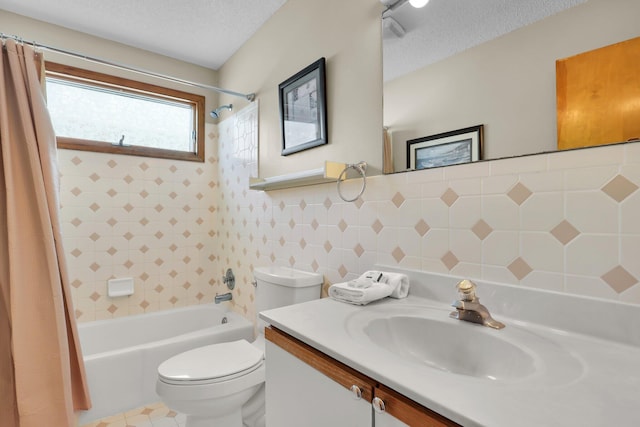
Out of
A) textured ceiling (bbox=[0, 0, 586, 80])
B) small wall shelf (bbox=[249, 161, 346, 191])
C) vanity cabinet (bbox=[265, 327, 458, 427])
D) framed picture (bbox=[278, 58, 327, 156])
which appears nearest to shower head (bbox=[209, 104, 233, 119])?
textured ceiling (bbox=[0, 0, 586, 80])

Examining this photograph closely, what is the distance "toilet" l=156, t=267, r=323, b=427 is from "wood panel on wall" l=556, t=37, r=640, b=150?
1095 millimetres

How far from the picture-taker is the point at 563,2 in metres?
0.79

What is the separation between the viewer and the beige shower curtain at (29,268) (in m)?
1.31

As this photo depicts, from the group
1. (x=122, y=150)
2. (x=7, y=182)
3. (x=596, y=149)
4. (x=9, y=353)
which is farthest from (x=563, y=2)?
(x=122, y=150)

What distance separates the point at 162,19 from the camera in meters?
1.98

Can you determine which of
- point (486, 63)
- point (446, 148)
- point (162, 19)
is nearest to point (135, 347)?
point (446, 148)

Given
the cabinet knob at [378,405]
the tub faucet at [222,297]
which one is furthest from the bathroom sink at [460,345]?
the tub faucet at [222,297]

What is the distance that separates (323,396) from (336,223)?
0.81 metres

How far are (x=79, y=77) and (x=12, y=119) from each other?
0.92 meters

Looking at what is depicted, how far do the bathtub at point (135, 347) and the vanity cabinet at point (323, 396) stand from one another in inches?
46.1

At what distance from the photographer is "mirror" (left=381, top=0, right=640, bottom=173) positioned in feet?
2.55

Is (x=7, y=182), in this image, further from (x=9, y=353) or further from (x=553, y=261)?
(x=553, y=261)

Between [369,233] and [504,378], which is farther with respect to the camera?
[369,233]

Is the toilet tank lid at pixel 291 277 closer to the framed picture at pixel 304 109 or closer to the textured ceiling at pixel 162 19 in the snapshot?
the framed picture at pixel 304 109
